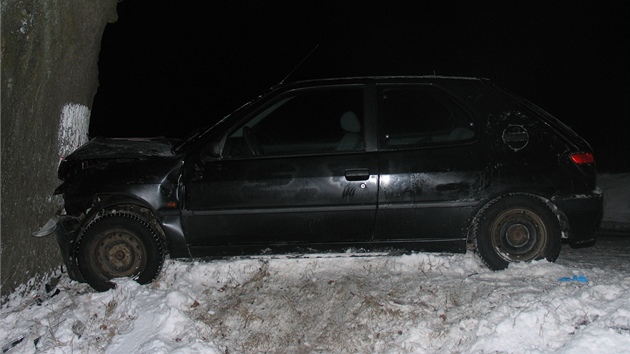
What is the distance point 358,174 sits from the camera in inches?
186

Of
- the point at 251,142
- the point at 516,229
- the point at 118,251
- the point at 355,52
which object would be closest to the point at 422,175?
the point at 516,229

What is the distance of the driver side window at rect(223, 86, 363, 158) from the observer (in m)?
4.86

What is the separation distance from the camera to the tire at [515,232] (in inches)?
191

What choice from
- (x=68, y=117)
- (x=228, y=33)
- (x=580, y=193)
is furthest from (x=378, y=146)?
(x=228, y=33)

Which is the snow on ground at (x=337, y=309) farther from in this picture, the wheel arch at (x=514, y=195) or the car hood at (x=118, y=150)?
the car hood at (x=118, y=150)

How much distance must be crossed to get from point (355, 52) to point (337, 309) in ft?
92.8

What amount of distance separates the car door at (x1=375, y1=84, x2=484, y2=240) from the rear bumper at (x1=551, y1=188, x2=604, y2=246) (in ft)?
2.57

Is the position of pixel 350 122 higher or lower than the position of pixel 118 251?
higher

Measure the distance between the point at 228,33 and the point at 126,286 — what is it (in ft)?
104

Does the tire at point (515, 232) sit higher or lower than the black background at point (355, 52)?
lower

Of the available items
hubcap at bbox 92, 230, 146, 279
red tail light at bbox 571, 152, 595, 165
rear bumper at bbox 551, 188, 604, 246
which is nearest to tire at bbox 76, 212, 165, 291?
hubcap at bbox 92, 230, 146, 279

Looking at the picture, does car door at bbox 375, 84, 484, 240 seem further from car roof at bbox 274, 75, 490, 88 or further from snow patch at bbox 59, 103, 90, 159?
snow patch at bbox 59, 103, 90, 159

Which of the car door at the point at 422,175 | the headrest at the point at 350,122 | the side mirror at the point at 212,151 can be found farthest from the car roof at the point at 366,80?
the side mirror at the point at 212,151

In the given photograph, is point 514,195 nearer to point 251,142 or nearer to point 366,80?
point 366,80
